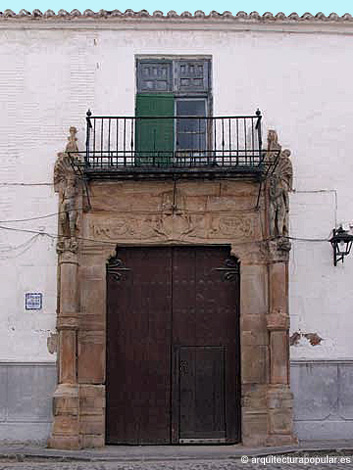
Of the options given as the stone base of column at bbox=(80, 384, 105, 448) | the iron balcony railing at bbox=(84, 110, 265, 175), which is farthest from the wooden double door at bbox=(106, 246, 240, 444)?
the iron balcony railing at bbox=(84, 110, 265, 175)

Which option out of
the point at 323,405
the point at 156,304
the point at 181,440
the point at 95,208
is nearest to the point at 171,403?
the point at 181,440

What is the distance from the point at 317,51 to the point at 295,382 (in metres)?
4.58

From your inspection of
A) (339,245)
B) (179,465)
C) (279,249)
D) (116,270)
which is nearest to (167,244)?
(116,270)

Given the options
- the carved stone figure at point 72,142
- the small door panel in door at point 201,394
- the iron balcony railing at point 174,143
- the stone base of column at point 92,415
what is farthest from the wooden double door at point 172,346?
the carved stone figure at point 72,142

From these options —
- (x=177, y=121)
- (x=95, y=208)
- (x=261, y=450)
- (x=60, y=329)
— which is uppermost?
(x=177, y=121)

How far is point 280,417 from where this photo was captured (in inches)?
412

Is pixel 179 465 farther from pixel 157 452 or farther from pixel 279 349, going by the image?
pixel 279 349

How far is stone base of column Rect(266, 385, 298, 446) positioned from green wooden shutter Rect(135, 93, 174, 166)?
3408mm

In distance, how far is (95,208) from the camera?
1111cm

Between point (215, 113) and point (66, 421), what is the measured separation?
457cm

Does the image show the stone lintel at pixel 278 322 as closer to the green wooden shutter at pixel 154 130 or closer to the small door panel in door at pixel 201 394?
the small door panel in door at pixel 201 394

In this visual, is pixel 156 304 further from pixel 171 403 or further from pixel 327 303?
pixel 327 303

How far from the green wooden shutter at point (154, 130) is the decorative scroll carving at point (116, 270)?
4.52 ft

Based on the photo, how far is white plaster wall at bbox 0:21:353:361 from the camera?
10945mm
